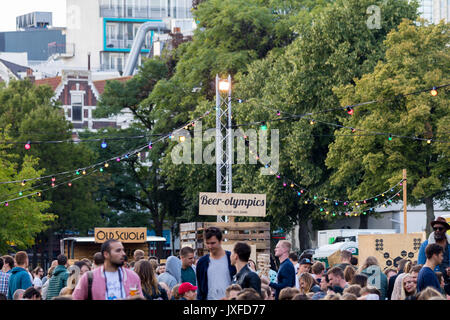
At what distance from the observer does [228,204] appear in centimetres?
2242

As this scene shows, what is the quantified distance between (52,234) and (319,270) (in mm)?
41543

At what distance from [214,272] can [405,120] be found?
83.9 ft

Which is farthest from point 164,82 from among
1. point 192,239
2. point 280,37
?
point 192,239

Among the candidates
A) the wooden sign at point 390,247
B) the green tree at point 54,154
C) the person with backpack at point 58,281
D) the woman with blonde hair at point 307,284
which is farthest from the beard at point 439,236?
the green tree at point 54,154

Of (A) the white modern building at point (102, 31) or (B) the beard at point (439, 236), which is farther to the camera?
(A) the white modern building at point (102, 31)

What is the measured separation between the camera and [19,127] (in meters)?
52.8

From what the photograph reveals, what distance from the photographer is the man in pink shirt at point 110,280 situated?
27.2 feet

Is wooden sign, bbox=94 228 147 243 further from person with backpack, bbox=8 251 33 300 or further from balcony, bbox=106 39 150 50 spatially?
balcony, bbox=106 39 150 50

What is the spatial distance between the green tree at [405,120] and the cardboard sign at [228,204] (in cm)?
1293

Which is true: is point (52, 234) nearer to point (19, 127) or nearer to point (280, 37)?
point (19, 127)

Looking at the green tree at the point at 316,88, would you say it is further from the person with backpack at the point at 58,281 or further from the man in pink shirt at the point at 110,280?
the man in pink shirt at the point at 110,280

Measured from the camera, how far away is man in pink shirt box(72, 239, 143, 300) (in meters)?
8.30

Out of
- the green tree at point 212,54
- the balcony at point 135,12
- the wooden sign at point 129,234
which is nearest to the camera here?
the wooden sign at point 129,234

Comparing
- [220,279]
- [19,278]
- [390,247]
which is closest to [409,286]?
[220,279]
